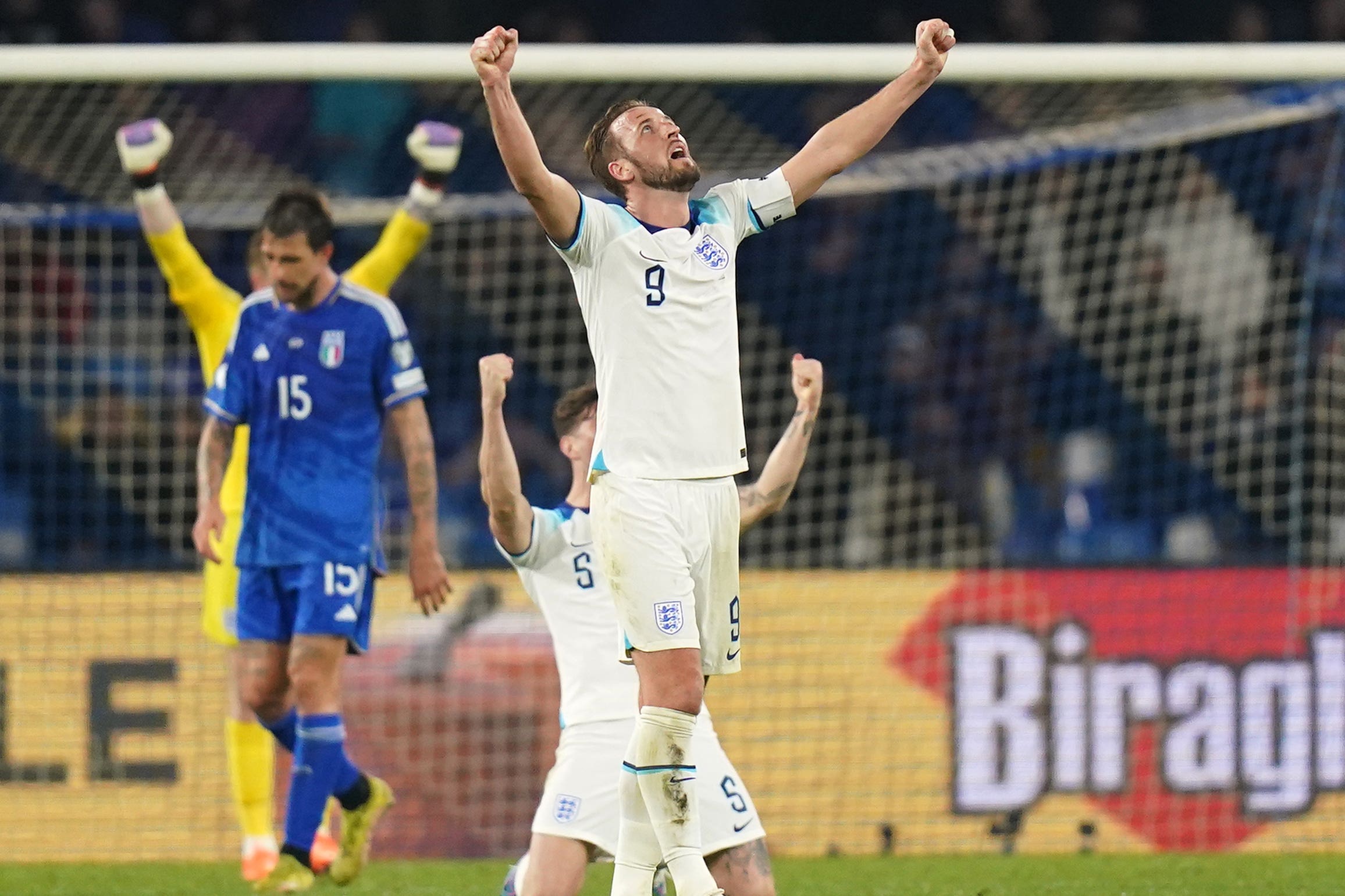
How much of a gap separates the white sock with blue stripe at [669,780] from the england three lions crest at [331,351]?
2.29m

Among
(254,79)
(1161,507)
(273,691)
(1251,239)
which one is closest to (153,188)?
(254,79)

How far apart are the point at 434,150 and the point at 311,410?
4.59 feet

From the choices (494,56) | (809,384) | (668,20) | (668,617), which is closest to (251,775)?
(809,384)

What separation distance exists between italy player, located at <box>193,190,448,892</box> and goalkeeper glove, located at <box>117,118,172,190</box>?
89cm

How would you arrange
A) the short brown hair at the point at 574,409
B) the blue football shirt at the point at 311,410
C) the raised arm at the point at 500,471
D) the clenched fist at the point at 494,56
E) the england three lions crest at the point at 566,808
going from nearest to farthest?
the clenched fist at the point at 494,56
the raised arm at the point at 500,471
the england three lions crest at the point at 566,808
the short brown hair at the point at 574,409
the blue football shirt at the point at 311,410

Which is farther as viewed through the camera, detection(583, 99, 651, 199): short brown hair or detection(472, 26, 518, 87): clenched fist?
detection(583, 99, 651, 199): short brown hair

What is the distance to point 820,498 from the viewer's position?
10594mm

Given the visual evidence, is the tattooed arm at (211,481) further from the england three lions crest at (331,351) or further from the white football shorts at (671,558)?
the white football shorts at (671,558)

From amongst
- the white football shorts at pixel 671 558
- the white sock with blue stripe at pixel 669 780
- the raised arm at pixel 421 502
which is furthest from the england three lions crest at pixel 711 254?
the raised arm at pixel 421 502

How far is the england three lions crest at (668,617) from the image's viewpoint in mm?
4500

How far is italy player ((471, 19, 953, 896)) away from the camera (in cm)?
448

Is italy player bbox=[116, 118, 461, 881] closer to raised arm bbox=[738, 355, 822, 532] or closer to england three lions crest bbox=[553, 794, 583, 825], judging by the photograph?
england three lions crest bbox=[553, 794, 583, 825]

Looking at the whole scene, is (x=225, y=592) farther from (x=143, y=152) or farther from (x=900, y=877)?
(x=900, y=877)

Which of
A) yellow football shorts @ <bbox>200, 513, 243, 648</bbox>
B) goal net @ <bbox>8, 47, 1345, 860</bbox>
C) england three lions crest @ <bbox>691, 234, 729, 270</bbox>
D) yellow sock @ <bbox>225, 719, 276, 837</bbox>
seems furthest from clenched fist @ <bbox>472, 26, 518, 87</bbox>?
yellow sock @ <bbox>225, 719, 276, 837</bbox>
